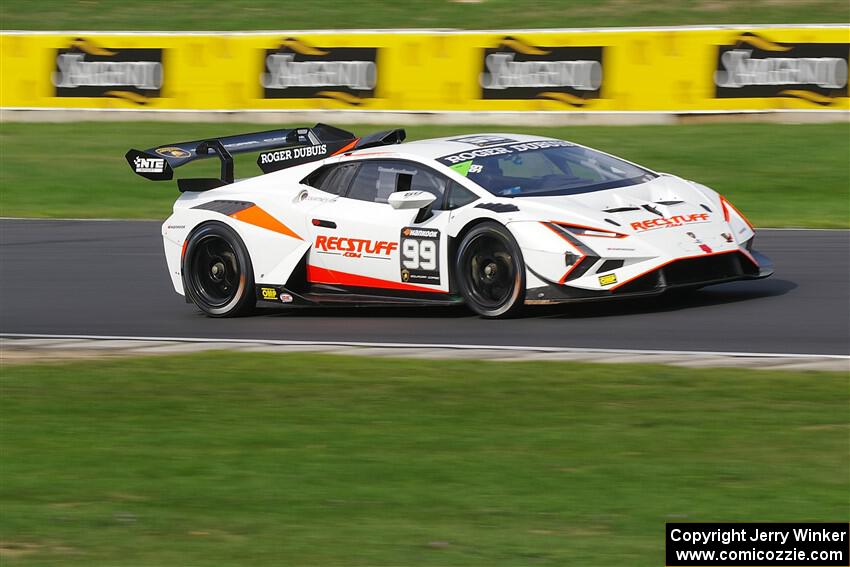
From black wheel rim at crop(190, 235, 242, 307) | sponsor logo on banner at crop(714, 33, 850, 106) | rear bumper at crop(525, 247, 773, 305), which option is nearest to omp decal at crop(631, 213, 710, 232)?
rear bumper at crop(525, 247, 773, 305)

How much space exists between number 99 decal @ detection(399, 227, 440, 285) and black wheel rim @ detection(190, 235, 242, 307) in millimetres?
1783

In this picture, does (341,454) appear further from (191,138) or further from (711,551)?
(191,138)

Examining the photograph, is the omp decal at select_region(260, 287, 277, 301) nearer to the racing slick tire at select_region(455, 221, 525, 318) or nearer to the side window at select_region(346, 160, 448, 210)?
the side window at select_region(346, 160, 448, 210)

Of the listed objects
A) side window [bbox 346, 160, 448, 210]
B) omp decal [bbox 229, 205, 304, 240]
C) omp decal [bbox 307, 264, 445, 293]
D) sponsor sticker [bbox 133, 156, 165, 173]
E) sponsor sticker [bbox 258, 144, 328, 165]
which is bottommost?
omp decal [bbox 307, 264, 445, 293]

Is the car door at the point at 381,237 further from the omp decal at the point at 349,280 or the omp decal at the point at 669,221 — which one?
the omp decal at the point at 669,221

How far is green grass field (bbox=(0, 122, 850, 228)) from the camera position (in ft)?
56.0

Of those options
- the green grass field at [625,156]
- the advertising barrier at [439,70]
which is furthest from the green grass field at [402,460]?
the advertising barrier at [439,70]

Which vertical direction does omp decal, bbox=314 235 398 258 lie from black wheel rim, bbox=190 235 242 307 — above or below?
above

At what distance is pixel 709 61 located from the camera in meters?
20.0

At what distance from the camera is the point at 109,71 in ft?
76.5

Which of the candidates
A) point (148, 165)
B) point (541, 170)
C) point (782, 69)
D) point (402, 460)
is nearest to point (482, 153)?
point (541, 170)

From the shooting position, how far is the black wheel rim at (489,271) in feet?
33.6

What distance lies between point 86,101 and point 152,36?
5.54ft

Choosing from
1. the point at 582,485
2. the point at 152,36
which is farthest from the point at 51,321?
the point at 152,36
